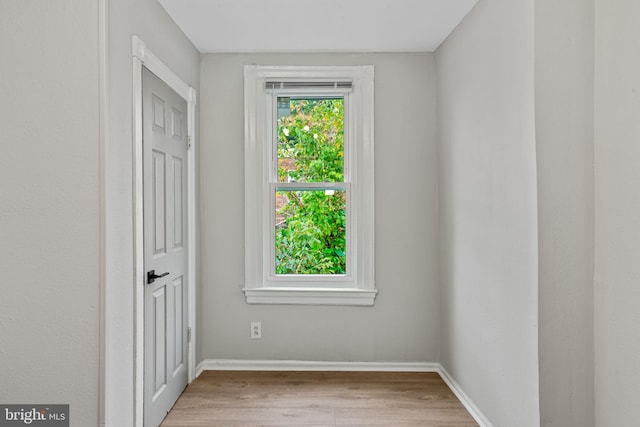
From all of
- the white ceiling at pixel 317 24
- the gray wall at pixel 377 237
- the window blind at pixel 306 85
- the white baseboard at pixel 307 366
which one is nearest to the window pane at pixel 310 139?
the window blind at pixel 306 85

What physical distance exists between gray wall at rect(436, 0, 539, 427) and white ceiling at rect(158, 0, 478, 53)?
20 centimetres

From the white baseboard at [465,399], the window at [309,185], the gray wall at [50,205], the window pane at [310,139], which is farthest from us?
the window pane at [310,139]

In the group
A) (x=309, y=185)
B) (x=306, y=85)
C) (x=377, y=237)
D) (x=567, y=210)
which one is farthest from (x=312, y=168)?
(x=567, y=210)

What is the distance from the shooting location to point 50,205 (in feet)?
5.50

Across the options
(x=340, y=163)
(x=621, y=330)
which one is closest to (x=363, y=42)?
(x=340, y=163)

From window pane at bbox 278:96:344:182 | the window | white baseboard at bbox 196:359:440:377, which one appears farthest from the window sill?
window pane at bbox 278:96:344:182

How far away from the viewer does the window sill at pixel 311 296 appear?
307 cm

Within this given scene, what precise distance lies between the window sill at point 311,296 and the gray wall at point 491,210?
596 mm

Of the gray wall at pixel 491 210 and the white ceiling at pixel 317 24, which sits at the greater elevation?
the white ceiling at pixel 317 24

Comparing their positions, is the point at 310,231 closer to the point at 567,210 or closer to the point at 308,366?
the point at 308,366

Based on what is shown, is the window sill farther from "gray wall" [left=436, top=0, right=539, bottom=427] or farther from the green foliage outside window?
"gray wall" [left=436, top=0, right=539, bottom=427]

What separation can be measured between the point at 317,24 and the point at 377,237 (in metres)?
1.53

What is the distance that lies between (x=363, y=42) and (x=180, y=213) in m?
1.71

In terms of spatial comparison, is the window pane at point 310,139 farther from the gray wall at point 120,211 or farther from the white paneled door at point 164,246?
the gray wall at point 120,211
